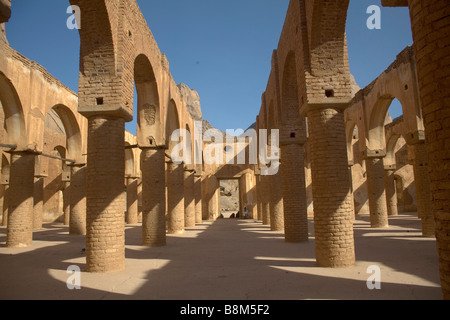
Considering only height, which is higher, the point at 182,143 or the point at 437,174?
the point at 182,143

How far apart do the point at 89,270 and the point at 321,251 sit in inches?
210

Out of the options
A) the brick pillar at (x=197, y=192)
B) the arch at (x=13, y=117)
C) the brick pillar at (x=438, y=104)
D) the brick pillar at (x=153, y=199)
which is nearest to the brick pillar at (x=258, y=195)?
the brick pillar at (x=197, y=192)

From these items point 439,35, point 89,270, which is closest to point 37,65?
point 89,270

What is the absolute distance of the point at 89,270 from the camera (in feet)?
24.3

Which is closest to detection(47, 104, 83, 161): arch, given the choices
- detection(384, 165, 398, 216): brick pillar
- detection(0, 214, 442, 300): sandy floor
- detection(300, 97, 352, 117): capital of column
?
detection(0, 214, 442, 300): sandy floor

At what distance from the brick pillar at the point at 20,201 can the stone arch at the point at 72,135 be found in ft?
13.6

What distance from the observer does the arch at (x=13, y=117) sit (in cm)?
1296

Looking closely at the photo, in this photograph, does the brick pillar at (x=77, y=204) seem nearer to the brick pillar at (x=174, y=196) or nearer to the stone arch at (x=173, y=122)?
the brick pillar at (x=174, y=196)

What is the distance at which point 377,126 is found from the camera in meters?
17.4

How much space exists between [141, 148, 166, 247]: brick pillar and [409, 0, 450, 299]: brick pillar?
9.63 meters

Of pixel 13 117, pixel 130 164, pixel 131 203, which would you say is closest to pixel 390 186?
pixel 131 203

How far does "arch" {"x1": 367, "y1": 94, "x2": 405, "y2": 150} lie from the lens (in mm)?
17016

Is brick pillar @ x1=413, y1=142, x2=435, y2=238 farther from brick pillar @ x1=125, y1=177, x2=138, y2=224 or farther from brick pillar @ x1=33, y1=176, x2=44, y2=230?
brick pillar @ x1=33, y1=176, x2=44, y2=230
